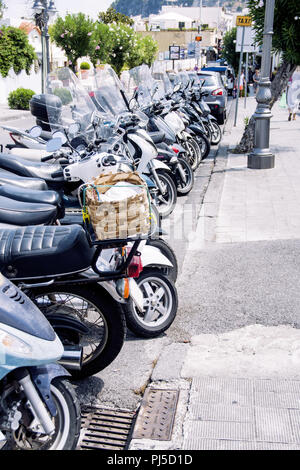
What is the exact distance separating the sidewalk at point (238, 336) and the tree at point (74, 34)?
31.7 metres

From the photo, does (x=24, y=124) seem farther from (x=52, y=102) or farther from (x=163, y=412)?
(x=163, y=412)

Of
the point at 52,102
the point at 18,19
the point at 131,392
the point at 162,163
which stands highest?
the point at 18,19

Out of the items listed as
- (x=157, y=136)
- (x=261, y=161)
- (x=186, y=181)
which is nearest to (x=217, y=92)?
(x=261, y=161)

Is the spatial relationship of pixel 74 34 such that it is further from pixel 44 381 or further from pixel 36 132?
pixel 44 381

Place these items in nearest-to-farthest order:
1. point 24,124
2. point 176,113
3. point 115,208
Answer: point 115,208
point 176,113
point 24,124

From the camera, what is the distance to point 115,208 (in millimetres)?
3359

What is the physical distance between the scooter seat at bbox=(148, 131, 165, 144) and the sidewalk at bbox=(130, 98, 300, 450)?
1237 mm

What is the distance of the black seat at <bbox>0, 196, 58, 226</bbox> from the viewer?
430 cm

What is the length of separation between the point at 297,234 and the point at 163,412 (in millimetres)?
4010

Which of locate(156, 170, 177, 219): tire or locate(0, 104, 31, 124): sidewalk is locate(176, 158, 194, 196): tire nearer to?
locate(156, 170, 177, 219): tire

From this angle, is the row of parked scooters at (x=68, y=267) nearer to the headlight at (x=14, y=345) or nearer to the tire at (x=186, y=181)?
the headlight at (x=14, y=345)

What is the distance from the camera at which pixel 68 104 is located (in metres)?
7.01

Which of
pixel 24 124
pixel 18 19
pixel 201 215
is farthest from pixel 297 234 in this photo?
pixel 18 19

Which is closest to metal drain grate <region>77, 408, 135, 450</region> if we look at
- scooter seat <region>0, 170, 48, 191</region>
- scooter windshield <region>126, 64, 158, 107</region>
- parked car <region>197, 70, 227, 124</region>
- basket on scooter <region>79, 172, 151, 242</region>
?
basket on scooter <region>79, 172, 151, 242</region>
